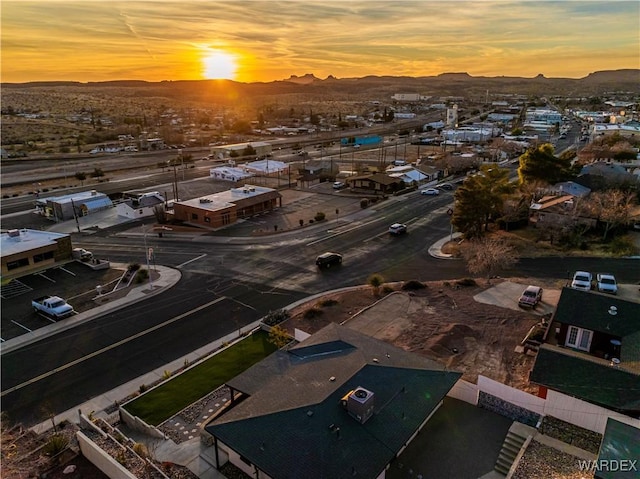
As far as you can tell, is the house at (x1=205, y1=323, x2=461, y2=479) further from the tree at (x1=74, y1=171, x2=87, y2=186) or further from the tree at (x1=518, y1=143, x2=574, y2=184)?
the tree at (x1=74, y1=171, x2=87, y2=186)

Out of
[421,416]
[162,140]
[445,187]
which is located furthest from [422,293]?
[162,140]

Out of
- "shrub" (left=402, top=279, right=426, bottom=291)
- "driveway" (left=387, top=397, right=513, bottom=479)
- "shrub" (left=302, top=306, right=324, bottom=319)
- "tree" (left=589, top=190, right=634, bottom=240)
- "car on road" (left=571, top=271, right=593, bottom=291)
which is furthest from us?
"tree" (left=589, top=190, right=634, bottom=240)

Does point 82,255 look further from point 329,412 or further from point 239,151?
point 239,151

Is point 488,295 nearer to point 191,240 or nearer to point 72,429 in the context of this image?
point 72,429

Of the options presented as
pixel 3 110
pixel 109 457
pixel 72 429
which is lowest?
pixel 72 429

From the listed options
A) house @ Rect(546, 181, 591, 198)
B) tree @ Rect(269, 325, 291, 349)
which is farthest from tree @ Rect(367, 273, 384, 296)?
house @ Rect(546, 181, 591, 198)

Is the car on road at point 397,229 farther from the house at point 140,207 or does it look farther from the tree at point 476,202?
the house at point 140,207

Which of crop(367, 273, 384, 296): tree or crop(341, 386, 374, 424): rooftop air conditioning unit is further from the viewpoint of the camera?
crop(367, 273, 384, 296): tree
